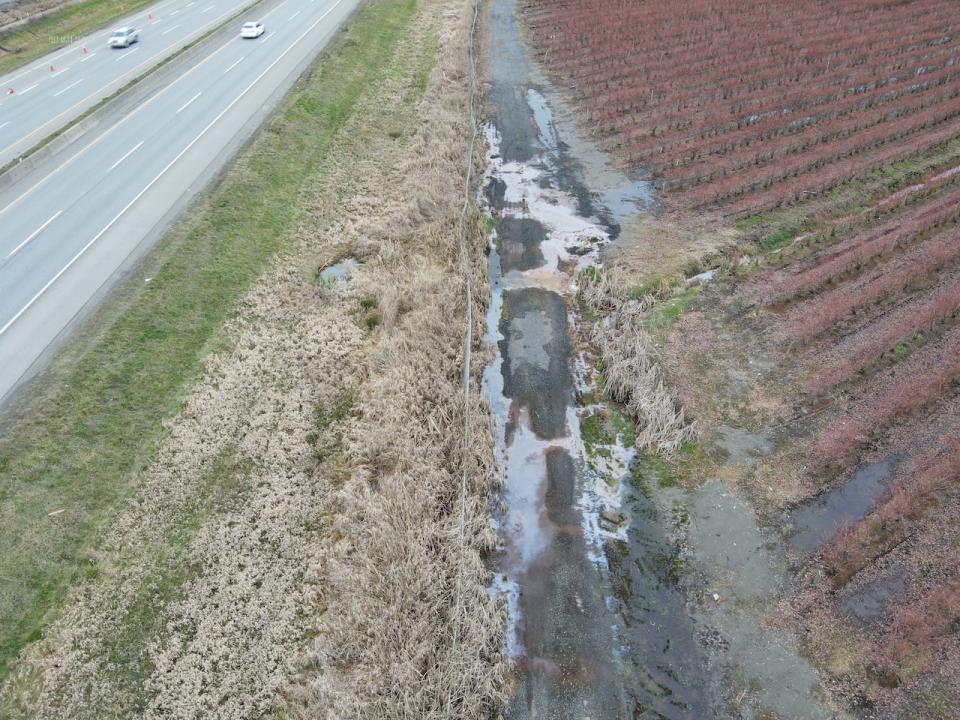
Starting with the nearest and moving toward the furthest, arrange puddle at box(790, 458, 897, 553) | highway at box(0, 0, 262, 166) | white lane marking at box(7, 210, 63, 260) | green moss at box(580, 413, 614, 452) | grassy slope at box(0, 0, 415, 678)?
grassy slope at box(0, 0, 415, 678) < puddle at box(790, 458, 897, 553) < green moss at box(580, 413, 614, 452) < white lane marking at box(7, 210, 63, 260) < highway at box(0, 0, 262, 166)

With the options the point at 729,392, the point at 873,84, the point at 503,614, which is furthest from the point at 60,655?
the point at 873,84

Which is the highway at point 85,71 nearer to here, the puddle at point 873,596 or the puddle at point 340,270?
the puddle at point 340,270

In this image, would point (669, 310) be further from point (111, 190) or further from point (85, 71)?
point (85, 71)

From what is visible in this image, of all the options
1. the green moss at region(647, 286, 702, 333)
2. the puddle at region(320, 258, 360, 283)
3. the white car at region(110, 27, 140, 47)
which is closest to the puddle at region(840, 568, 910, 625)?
the green moss at region(647, 286, 702, 333)

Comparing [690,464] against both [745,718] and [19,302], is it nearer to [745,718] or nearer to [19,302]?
[745,718]

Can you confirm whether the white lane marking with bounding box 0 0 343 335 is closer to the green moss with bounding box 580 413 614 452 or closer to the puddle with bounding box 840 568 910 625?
the green moss with bounding box 580 413 614 452

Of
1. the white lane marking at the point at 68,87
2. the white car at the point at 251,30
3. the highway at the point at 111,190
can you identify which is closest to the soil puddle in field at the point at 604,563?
the highway at the point at 111,190
